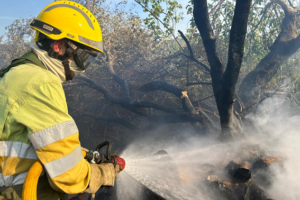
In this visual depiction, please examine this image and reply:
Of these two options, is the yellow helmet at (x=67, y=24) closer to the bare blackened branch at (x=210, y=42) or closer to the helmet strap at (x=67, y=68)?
the helmet strap at (x=67, y=68)

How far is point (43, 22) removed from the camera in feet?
5.25

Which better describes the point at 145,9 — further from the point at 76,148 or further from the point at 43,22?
the point at 76,148

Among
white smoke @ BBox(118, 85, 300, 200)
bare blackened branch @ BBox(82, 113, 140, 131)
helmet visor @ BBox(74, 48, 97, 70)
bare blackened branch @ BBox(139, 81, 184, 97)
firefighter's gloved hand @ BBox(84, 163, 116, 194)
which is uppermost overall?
helmet visor @ BBox(74, 48, 97, 70)

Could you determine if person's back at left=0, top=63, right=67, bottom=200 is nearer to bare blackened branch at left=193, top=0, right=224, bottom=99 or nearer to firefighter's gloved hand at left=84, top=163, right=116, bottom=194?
firefighter's gloved hand at left=84, top=163, right=116, bottom=194

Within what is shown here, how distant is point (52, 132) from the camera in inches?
A: 46.2

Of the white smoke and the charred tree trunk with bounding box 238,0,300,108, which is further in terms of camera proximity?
the charred tree trunk with bounding box 238,0,300,108

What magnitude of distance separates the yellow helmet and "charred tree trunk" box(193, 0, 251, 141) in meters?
2.49

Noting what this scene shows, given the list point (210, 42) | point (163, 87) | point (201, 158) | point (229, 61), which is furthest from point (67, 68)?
point (163, 87)

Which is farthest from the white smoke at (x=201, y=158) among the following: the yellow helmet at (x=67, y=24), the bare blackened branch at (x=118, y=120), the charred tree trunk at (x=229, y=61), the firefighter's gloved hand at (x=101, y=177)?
the yellow helmet at (x=67, y=24)

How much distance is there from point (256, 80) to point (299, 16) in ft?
7.68

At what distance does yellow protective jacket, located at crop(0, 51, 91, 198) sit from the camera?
1170mm

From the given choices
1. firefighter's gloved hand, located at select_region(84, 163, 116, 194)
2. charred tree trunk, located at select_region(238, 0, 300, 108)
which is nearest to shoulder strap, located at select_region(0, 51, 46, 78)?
firefighter's gloved hand, located at select_region(84, 163, 116, 194)

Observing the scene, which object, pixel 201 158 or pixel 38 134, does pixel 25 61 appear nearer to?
pixel 38 134

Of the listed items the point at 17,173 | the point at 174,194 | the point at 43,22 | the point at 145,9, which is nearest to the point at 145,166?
the point at 174,194
